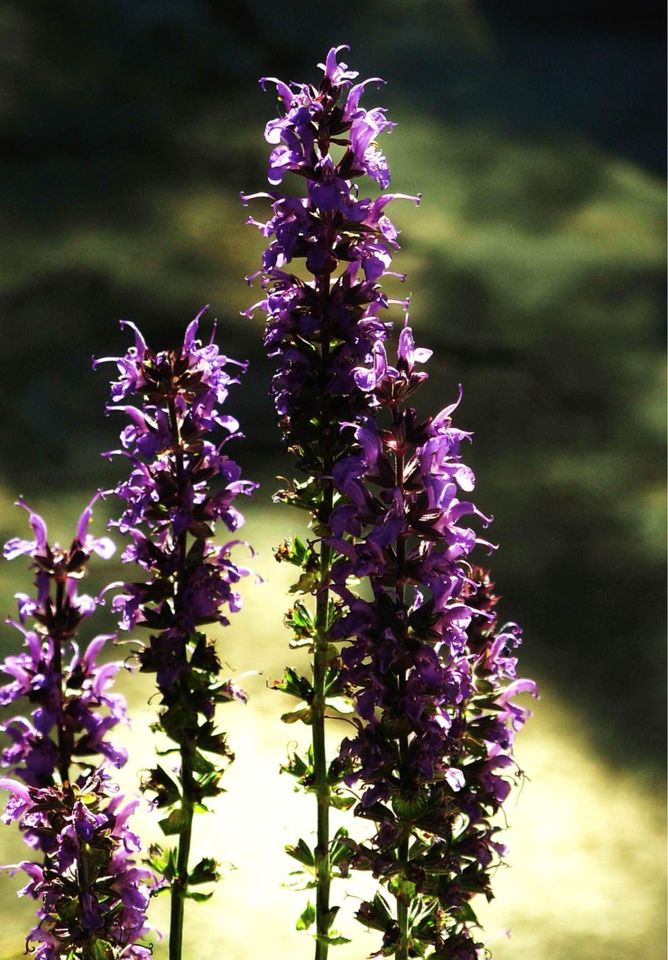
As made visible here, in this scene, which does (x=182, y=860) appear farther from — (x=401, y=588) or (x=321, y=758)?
(x=401, y=588)

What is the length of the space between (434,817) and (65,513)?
1044mm

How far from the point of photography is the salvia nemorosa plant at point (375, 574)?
86 cm

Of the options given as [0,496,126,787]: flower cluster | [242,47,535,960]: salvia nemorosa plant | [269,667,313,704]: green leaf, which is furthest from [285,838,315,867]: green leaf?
[0,496,126,787]: flower cluster

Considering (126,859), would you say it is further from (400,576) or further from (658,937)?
(658,937)

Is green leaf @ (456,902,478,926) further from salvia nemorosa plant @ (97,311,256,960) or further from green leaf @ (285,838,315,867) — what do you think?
salvia nemorosa plant @ (97,311,256,960)

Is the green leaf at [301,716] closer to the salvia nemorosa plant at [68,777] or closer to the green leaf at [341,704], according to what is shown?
the green leaf at [341,704]

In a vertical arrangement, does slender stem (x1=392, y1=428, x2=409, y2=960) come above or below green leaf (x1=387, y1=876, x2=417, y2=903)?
above

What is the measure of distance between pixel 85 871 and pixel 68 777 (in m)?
0.05

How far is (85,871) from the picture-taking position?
2.70 feet

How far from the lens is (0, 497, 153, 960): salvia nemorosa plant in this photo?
80cm

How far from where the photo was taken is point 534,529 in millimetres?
1923

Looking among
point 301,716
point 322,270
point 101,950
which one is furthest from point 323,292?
point 101,950

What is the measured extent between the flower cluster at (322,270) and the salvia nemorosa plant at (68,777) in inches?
6.7

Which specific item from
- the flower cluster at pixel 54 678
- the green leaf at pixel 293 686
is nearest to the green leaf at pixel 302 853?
the green leaf at pixel 293 686
